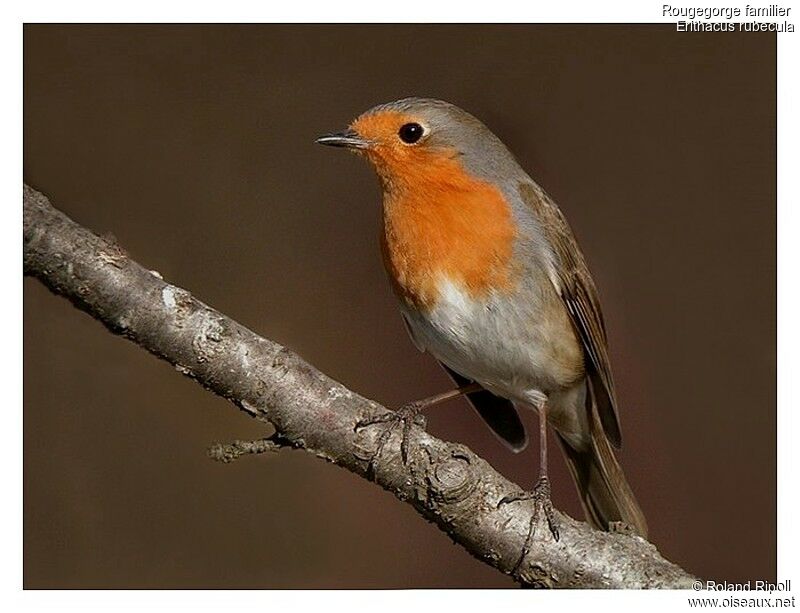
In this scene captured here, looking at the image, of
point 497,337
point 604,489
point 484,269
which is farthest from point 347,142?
point 604,489

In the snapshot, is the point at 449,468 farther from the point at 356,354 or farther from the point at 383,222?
the point at 356,354

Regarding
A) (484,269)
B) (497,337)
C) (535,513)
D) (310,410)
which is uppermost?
(484,269)

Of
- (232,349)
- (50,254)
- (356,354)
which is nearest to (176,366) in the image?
(232,349)

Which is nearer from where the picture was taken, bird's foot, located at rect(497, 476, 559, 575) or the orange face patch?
bird's foot, located at rect(497, 476, 559, 575)

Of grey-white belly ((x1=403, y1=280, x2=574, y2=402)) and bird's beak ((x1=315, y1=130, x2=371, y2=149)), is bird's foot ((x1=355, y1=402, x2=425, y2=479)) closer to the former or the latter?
grey-white belly ((x1=403, y1=280, x2=574, y2=402))

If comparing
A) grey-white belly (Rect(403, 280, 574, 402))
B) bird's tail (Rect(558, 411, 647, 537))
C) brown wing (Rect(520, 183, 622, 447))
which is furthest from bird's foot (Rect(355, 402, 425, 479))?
bird's tail (Rect(558, 411, 647, 537))

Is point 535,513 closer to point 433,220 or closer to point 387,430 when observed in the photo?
point 387,430
